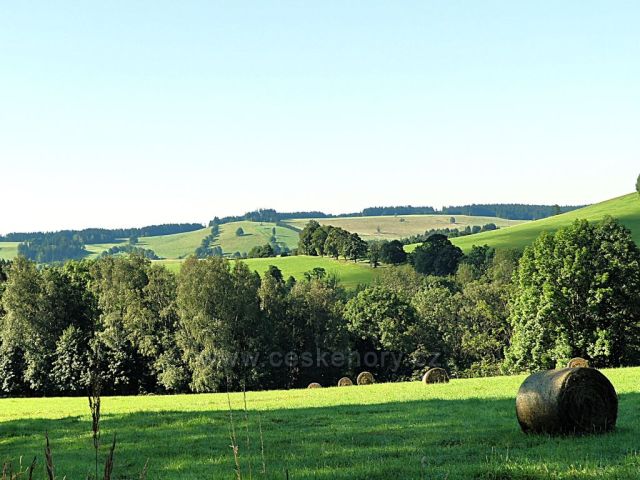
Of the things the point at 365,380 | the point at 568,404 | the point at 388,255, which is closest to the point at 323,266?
the point at 388,255

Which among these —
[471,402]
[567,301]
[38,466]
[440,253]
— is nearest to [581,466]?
[38,466]

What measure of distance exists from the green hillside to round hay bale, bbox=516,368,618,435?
121m

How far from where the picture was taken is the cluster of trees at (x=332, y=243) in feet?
470

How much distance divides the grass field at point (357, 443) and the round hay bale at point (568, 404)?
1.29 ft

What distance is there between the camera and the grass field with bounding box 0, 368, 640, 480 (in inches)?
433

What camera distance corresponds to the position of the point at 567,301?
50094 mm

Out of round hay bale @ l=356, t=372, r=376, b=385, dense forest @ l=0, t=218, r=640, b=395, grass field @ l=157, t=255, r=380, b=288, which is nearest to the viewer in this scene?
round hay bale @ l=356, t=372, r=376, b=385

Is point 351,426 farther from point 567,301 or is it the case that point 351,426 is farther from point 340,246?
point 340,246

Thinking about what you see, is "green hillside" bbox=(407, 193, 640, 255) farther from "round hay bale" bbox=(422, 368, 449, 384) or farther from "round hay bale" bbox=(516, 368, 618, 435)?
"round hay bale" bbox=(516, 368, 618, 435)

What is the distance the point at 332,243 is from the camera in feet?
485

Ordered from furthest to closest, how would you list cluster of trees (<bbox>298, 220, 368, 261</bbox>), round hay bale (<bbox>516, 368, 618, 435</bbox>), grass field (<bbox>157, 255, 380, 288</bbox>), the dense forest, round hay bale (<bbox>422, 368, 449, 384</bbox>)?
cluster of trees (<bbox>298, 220, 368, 261</bbox>), grass field (<bbox>157, 255, 380, 288</bbox>), the dense forest, round hay bale (<bbox>422, 368, 449, 384</bbox>), round hay bale (<bbox>516, 368, 618, 435</bbox>)

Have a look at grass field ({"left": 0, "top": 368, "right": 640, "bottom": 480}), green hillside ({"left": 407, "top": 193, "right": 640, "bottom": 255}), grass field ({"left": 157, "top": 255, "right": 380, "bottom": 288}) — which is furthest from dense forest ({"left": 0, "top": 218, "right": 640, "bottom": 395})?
green hillside ({"left": 407, "top": 193, "right": 640, "bottom": 255})

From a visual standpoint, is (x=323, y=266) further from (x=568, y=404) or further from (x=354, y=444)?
(x=568, y=404)

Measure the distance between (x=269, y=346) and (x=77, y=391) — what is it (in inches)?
731
